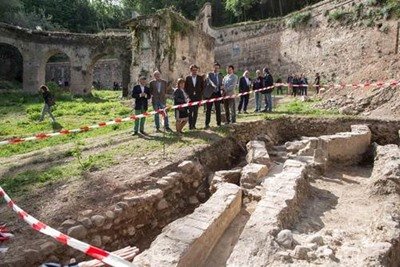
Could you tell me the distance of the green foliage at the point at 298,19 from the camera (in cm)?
2783

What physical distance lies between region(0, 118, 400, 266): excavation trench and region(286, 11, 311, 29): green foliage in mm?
19519

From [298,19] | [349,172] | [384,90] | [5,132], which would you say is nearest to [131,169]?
[349,172]

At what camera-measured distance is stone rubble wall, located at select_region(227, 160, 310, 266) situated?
447cm

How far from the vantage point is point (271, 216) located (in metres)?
5.45

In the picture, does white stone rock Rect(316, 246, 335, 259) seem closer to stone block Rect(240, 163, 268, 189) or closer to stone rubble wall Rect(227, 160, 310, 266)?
stone rubble wall Rect(227, 160, 310, 266)

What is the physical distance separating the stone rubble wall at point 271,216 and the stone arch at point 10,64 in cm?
3064

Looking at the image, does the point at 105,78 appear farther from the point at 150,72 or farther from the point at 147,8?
the point at 150,72

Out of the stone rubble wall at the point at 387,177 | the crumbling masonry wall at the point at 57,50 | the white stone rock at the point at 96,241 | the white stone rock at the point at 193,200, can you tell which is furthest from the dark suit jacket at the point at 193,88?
the crumbling masonry wall at the point at 57,50

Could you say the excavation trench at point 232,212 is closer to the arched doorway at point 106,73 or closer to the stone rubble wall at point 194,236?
the stone rubble wall at point 194,236

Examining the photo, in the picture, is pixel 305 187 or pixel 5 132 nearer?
pixel 305 187

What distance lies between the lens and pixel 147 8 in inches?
1688

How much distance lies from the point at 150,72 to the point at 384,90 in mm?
10092

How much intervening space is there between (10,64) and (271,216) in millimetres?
32931

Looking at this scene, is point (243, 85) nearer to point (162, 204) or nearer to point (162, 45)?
point (162, 45)
